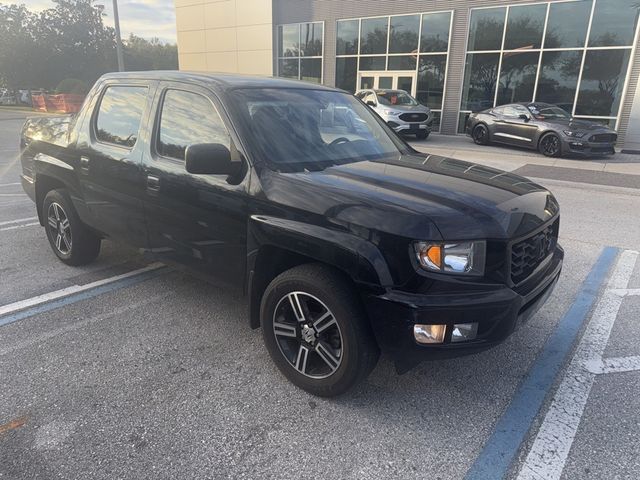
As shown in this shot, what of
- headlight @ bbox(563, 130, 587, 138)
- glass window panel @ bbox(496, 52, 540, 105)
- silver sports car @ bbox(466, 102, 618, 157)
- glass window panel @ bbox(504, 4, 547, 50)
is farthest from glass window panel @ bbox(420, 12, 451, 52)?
headlight @ bbox(563, 130, 587, 138)

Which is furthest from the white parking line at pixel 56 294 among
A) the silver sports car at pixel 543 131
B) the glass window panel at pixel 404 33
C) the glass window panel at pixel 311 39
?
the glass window panel at pixel 311 39

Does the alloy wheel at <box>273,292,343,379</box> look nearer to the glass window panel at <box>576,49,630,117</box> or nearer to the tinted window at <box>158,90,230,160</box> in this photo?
the tinted window at <box>158,90,230,160</box>

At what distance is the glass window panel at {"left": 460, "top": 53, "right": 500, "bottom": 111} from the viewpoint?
18.5m

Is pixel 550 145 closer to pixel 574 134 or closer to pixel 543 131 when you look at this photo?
pixel 543 131

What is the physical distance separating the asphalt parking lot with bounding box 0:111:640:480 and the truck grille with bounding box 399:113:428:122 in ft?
44.0

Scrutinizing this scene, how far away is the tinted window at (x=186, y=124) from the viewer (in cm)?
322

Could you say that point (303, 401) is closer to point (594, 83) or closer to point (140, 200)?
point (140, 200)

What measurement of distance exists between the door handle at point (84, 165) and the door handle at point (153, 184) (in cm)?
101

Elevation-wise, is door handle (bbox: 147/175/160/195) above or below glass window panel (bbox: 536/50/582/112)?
below

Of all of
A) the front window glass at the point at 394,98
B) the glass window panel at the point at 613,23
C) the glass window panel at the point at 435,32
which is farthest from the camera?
the glass window panel at the point at 435,32

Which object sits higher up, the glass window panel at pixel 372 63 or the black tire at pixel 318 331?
the glass window panel at pixel 372 63

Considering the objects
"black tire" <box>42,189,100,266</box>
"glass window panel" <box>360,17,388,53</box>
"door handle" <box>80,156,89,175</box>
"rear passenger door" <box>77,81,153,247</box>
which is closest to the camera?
"rear passenger door" <box>77,81,153,247</box>

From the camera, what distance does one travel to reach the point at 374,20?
21016 millimetres

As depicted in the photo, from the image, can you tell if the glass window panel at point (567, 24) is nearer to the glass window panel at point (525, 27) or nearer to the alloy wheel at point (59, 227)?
the glass window panel at point (525, 27)
